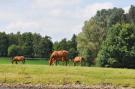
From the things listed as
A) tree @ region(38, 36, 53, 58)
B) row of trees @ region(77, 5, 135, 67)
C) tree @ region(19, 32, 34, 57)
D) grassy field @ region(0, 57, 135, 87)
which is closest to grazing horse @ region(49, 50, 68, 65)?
grassy field @ region(0, 57, 135, 87)

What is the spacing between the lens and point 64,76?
1821 inches

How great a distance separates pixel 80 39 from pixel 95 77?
215 feet

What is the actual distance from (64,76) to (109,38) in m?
45.4

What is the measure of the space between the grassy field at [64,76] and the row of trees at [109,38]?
35.6 m

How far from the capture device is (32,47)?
163 meters

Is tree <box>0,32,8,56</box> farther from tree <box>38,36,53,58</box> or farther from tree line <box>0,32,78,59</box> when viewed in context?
tree <box>38,36,53,58</box>

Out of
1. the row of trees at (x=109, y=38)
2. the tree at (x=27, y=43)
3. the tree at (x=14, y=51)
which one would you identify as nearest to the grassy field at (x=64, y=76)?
the row of trees at (x=109, y=38)

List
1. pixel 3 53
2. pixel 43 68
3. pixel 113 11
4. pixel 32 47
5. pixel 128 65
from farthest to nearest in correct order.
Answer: pixel 32 47, pixel 3 53, pixel 113 11, pixel 128 65, pixel 43 68

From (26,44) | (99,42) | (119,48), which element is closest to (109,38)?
(119,48)

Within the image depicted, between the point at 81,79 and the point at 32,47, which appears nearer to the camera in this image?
the point at 81,79

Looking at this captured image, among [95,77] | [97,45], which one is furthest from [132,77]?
[97,45]

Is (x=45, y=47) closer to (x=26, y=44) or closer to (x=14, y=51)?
(x=26, y=44)

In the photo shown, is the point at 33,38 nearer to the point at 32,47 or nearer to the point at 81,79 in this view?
the point at 32,47

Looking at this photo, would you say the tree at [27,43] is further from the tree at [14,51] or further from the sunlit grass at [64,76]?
the sunlit grass at [64,76]
